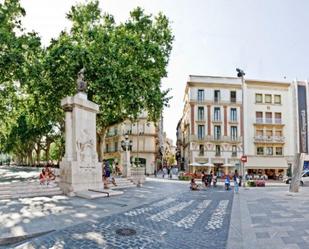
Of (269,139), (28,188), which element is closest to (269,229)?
(28,188)

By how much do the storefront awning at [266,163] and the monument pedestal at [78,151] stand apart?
35837mm

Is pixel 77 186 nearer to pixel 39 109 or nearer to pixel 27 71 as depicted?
pixel 27 71

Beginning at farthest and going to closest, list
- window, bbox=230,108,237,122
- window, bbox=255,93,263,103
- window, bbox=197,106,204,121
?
1. window, bbox=255,93,263,103
2. window, bbox=230,108,237,122
3. window, bbox=197,106,204,121

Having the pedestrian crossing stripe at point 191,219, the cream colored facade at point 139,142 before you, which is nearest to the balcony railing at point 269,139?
the cream colored facade at point 139,142

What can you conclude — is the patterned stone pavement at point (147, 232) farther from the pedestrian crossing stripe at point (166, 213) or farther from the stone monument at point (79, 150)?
the stone monument at point (79, 150)

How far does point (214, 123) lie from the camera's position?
4966cm

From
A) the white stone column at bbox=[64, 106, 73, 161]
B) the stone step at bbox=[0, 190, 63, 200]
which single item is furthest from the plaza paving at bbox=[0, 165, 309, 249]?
the white stone column at bbox=[64, 106, 73, 161]

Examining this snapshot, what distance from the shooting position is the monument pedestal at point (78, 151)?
54.2ft

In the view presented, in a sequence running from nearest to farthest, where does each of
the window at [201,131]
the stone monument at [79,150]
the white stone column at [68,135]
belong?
1. the stone monument at [79,150]
2. the white stone column at [68,135]
3. the window at [201,131]

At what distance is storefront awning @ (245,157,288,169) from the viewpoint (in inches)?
1925

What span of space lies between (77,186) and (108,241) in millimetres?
9224

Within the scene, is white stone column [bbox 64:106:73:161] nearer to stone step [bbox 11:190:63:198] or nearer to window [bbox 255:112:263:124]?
stone step [bbox 11:190:63:198]

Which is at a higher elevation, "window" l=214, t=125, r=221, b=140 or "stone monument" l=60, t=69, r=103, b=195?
"window" l=214, t=125, r=221, b=140

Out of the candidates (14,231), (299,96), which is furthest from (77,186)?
(299,96)
